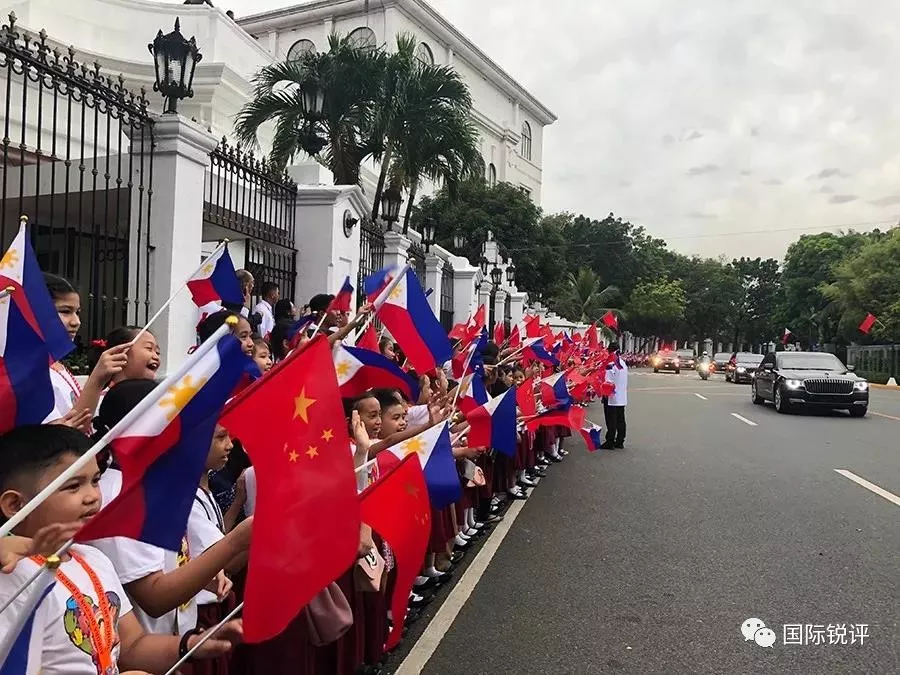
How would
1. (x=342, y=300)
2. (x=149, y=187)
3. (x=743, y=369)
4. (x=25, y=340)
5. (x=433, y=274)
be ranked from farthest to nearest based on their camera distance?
(x=743, y=369) → (x=433, y=274) → (x=149, y=187) → (x=342, y=300) → (x=25, y=340)

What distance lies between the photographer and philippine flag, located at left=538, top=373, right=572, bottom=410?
21.5 feet

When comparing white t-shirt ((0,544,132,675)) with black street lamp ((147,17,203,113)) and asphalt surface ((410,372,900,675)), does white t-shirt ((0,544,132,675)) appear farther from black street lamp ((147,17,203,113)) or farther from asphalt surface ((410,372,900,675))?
black street lamp ((147,17,203,113))

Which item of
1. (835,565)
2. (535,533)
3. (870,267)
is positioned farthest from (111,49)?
(870,267)

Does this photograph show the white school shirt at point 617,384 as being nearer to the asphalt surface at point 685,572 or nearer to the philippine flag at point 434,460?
the asphalt surface at point 685,572

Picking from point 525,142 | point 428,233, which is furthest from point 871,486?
point 525,142

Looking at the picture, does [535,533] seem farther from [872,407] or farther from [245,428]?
[872,407]

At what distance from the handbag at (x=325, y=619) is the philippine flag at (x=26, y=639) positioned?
1.12 m

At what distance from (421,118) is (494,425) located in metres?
10.1

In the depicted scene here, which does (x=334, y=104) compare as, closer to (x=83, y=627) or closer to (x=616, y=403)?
(x=616, y=403)

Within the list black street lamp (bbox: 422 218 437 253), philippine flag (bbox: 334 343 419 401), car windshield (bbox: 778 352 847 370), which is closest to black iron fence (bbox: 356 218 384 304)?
black street lamp (bbox: 422 218 437 253)

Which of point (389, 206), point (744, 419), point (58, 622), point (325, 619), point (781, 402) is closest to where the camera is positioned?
point (58, 622)

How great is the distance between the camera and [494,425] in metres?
4.32

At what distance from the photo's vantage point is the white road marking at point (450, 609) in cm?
365

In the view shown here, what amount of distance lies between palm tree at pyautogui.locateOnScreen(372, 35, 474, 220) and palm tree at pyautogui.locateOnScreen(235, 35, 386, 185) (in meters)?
0.24
